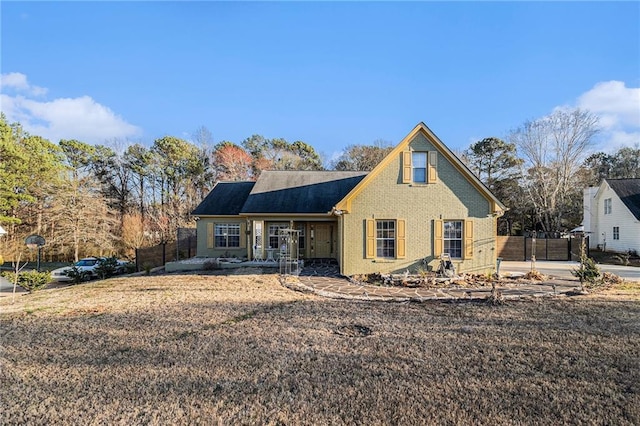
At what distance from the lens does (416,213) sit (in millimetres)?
12844

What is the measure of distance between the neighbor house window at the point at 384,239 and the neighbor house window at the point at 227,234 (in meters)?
9.20

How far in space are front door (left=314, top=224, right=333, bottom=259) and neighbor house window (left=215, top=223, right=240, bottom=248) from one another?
15.8ft

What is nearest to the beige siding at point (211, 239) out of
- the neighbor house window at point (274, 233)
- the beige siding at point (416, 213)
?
the neighbor house window at point (274, 233)

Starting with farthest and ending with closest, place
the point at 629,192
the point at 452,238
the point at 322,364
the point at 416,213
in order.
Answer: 1. the point at 629,192
2. the point at 452,238
3. the point at 416,213
4. the point at 322,364

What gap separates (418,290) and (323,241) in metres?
7.88

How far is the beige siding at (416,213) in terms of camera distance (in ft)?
42.0

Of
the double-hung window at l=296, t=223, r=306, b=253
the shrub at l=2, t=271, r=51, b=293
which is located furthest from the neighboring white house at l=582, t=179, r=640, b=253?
the shrub at l=2, t=271, r=51, b=293

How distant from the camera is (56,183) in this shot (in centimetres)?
2355

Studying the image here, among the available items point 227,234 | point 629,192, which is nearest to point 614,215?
point 629,192

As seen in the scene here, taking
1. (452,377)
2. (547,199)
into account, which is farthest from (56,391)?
A: (547,199)

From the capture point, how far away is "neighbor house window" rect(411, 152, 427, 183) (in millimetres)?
12914

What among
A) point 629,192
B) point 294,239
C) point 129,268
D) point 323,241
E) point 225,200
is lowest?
point 129,268

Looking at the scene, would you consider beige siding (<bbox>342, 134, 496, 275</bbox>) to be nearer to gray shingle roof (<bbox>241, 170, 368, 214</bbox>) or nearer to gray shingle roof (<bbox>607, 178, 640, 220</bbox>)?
gray shingle roof (<bbox>241, 170, 368, 214</bbox>)

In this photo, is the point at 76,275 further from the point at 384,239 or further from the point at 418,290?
the point at 418,290
